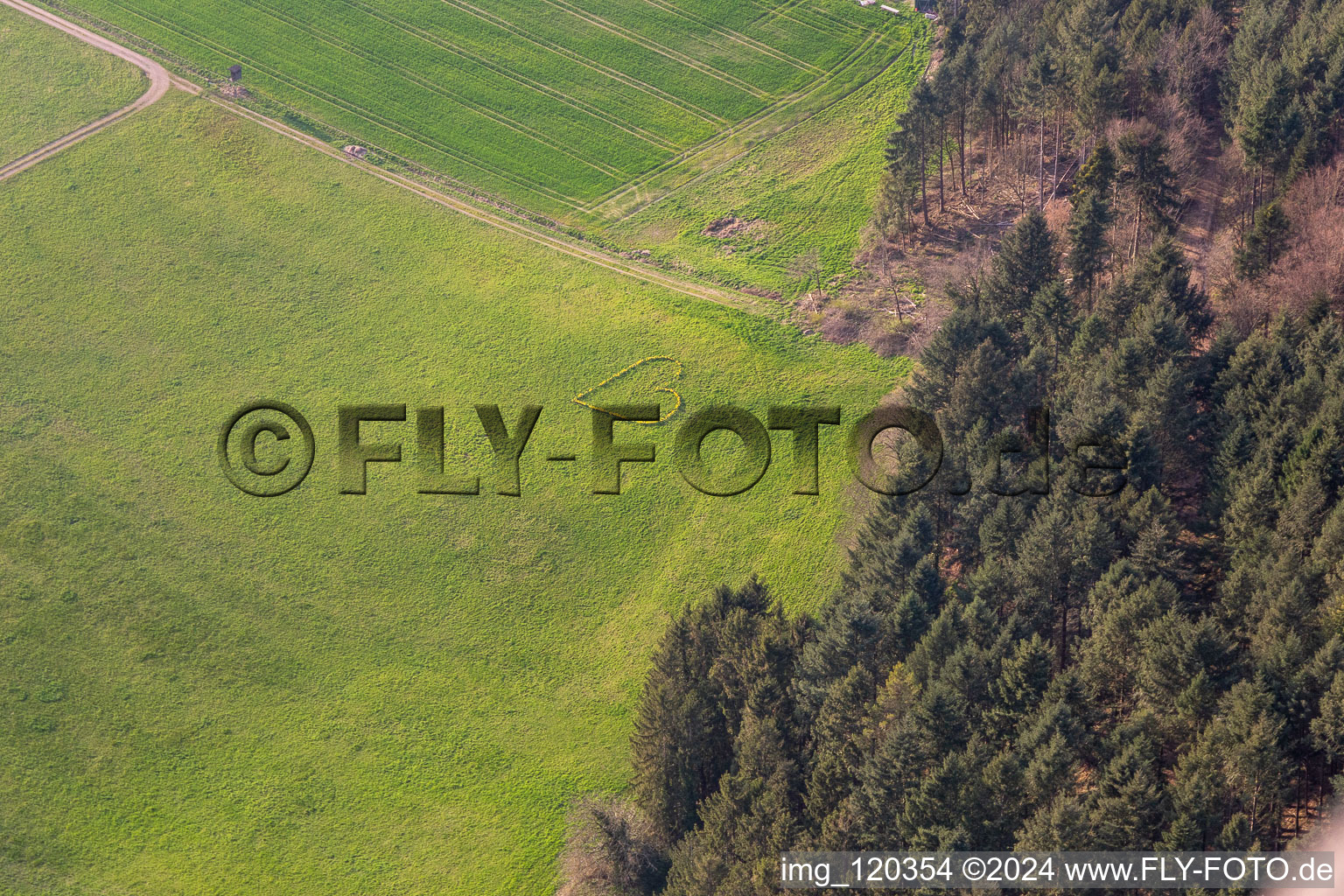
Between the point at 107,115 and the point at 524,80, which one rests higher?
the point at 524,80

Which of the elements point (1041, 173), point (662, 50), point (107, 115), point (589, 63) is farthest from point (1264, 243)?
point (107, 115)

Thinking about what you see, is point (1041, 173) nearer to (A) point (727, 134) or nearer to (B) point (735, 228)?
(B) point (735, 228)

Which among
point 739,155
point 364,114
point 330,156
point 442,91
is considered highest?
point 442,91

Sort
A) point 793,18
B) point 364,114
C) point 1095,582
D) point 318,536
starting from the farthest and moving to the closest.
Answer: point 793,18 → point 364,114 → point 318,536 → point 1095,582

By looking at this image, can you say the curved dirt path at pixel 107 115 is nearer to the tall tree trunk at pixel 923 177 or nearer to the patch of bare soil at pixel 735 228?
the patch of bare soil at pixel 735 228

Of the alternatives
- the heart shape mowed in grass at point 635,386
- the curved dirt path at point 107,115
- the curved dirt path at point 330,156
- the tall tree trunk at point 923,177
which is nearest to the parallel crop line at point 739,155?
the curved dirt path at point 330,156
